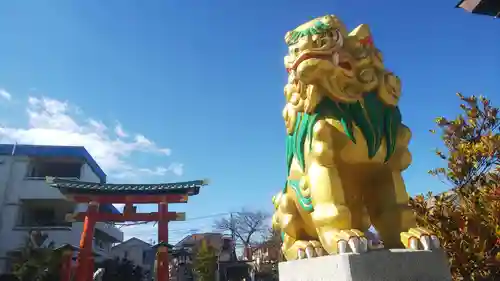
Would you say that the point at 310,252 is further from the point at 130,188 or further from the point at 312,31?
the point at 130,188

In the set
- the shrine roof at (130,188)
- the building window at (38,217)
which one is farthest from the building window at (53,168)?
the shrine roof at (130,188)

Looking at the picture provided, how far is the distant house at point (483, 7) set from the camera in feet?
14.9

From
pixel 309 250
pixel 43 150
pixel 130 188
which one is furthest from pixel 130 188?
pixel 309 250

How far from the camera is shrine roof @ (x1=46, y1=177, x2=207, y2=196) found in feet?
40.5

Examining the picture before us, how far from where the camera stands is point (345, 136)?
2.38 m

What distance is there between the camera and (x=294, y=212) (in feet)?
8.81

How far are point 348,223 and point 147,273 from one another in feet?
79.7

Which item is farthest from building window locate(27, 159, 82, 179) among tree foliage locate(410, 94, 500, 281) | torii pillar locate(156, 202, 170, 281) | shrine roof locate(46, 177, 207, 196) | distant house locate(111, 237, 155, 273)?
tree foliage locate(410, 94, 500, 281)

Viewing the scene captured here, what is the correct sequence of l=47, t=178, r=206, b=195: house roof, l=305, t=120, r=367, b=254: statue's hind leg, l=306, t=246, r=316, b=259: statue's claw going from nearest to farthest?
l=305, t=120, r=367, b=254: statue's hind leg
l=306, t=246, r=316, b=259: statue's claw
l=47, t=178, r=206, b=195: house roof

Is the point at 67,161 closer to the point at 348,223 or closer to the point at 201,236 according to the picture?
the point at 201,236

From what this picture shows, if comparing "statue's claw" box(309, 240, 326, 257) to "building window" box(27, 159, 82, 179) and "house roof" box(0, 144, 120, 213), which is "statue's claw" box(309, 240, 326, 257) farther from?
"building window" box(27, 159, 82, 179)

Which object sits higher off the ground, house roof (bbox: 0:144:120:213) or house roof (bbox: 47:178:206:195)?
house roof (bbox: 0:144:120:213)

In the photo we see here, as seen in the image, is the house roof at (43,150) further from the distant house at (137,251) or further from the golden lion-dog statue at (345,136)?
the golden lion-dog statue at (345,136)

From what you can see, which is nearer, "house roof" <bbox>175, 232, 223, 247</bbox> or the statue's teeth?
the statue's teeth
